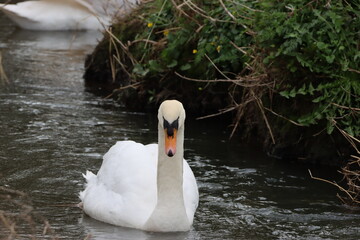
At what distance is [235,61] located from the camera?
10.4m

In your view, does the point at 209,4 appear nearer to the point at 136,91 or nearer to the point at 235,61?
the point at 235,61

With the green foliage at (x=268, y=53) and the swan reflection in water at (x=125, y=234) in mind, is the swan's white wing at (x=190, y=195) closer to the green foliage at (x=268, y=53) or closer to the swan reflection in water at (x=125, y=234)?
the swan reflection in water at (x=125, y=234)

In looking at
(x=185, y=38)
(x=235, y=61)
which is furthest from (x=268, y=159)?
(x=185, y=38)

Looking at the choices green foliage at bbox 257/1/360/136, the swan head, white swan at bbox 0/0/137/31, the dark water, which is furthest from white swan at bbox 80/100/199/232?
white swan at bbox 0/0/137/31

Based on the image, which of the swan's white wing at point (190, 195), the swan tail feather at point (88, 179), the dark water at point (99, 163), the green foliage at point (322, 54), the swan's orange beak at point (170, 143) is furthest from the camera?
the green foliage at point (322, 54)

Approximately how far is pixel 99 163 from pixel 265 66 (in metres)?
1.96

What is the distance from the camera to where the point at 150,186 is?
7.73 meters

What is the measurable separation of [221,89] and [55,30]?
8.26m

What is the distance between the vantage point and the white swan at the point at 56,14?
18.0 metres

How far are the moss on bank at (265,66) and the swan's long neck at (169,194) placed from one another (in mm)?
1908

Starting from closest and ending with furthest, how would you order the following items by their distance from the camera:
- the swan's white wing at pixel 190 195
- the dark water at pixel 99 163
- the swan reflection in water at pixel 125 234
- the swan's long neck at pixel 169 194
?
the swan reflection in water at pixel 125 234
the swan's long neck at pixel 169 194
the dark water at pixel 99 163
the swan's white wing at pixel 190 195

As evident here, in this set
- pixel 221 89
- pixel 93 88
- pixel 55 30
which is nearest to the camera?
pixel 221 89

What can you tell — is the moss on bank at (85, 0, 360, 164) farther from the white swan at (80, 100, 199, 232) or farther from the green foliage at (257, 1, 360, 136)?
the white swan at (80, 100, 199, 232)


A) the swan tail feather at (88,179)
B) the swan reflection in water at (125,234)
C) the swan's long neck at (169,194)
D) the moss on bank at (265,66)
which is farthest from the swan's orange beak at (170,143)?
the moss on bank at (265,66)
